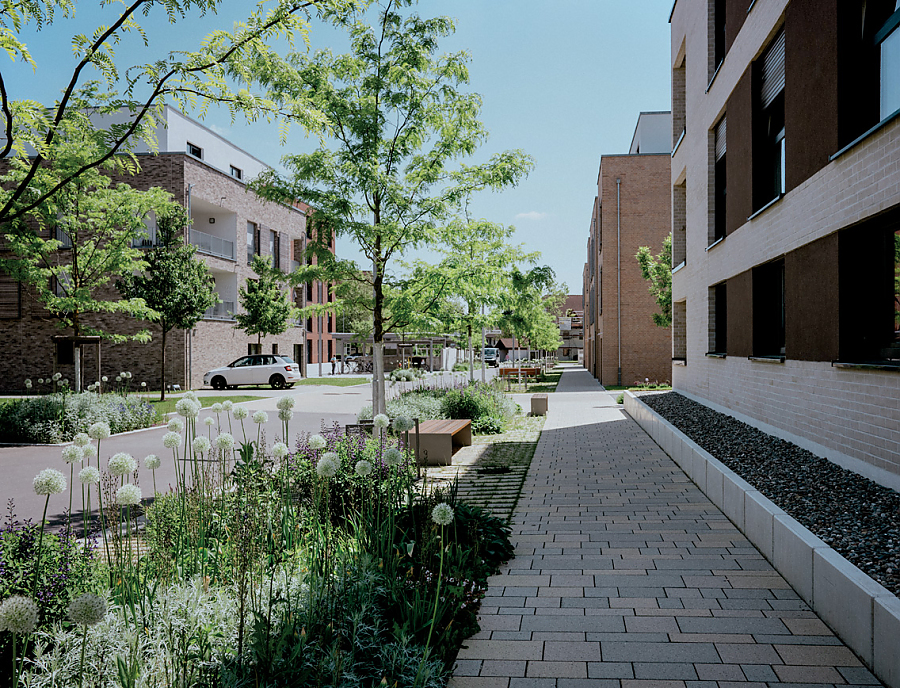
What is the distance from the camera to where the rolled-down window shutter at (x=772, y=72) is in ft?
30.6

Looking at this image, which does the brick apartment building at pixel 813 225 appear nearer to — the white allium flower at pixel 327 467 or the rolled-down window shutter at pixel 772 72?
the rolled-down window shutter at pixel 772 72

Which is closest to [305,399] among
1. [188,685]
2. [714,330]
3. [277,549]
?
[714,330]

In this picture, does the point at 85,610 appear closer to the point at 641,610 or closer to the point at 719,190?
the point at 641,610

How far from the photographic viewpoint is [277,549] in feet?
12.2

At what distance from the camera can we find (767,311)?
10.6m

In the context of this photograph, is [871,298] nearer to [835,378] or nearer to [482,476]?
[835,378]

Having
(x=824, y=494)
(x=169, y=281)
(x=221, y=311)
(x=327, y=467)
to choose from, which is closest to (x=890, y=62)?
(x=824, y=494)

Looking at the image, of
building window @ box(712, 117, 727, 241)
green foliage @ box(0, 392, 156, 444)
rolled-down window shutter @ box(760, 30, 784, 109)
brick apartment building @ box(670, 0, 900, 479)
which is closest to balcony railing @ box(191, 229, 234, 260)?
green foliage @ box(0, 392, 156, 444)

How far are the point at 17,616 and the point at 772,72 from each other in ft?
37.4

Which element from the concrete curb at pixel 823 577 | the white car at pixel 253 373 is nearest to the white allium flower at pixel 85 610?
the concrete curb at pixel 823 577

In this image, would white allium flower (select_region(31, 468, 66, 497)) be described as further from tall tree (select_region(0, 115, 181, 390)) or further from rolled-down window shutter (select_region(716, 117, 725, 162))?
rolled-down window shutter (select_region(716, 117, 725, 162))

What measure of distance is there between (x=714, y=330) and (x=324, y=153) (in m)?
9.73

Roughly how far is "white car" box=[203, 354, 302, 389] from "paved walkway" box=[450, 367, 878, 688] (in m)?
23.0

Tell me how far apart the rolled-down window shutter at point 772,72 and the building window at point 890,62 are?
316 cm
